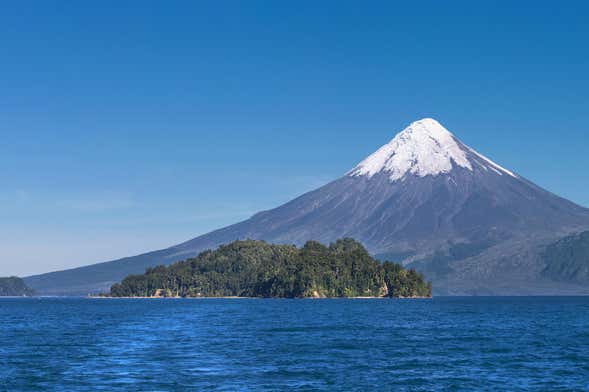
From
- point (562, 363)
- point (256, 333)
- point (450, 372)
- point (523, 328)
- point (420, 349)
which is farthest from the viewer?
point (523, 328)

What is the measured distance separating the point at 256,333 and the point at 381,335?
14.8m

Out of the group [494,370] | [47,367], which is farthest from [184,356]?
[494,370]

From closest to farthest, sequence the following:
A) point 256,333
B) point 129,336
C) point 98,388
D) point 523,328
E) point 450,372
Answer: point 98,388, point 450,372, point 129,336, point 256,333, point 523,328

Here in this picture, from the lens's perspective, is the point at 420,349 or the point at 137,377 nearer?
the point at 137,377

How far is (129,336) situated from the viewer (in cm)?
10544

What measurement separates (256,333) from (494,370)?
4443 cm

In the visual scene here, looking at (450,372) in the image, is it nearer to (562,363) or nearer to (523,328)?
(562,363)

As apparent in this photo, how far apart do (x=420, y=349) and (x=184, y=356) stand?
2333 centimetres

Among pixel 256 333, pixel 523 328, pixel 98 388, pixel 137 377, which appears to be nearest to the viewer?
pixel 98 388

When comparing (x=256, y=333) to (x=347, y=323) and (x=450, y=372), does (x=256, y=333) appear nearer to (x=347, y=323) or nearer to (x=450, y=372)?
(x=347, y=323)

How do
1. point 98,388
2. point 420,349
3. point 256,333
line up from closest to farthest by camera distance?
point 98,388
point 420,349
point 256,333

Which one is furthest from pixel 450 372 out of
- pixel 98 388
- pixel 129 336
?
pixel 129 336

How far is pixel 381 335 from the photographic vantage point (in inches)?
4309

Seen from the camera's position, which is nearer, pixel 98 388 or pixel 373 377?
pixel 98 388
